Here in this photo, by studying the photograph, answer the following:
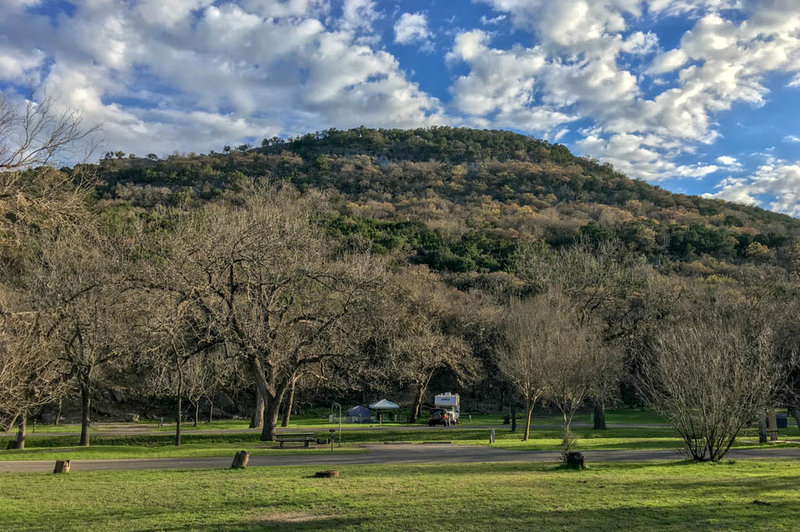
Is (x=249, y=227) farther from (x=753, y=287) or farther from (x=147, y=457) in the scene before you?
(x=753, y=287)

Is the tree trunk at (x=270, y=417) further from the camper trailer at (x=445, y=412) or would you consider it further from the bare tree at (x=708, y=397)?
the bare tree at (x=708, y=397)

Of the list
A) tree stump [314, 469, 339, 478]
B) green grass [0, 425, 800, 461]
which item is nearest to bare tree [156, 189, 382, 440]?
green grass [0, 425, 800, 461]

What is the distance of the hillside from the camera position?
79.0 m

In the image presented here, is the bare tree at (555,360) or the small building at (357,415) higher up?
the bare tree at (555,360)

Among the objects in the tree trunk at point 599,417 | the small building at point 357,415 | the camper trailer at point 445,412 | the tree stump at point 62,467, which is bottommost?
the small building at point 357,415

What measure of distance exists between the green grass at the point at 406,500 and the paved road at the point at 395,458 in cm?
314

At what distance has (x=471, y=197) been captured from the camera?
374 feet

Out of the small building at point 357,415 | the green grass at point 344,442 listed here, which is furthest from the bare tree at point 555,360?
the small building at point 357,415

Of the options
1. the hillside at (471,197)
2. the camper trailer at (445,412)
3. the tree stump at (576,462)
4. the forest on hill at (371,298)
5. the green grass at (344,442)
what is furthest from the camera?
the hillside at (471,197)

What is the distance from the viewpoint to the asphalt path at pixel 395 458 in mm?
19672

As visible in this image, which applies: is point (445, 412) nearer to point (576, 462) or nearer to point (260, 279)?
point (260, 279)

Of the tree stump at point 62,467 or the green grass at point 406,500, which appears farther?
the tree stump at point 62,467

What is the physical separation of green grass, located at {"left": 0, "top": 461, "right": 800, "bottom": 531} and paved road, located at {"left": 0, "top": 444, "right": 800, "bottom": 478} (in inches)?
123

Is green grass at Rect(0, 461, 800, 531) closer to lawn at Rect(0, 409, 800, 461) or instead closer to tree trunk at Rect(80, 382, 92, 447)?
lawn at Rect(0, 409, 800, 461)
